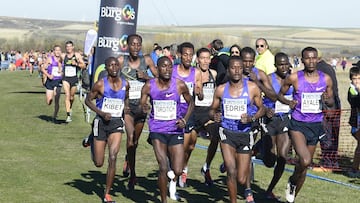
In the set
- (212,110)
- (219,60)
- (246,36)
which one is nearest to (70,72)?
(219,60)

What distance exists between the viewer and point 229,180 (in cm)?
819

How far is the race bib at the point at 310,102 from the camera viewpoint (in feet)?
28.9

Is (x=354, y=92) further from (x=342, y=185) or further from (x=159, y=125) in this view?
(x=159, y=125)

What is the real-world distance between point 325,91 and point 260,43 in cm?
308

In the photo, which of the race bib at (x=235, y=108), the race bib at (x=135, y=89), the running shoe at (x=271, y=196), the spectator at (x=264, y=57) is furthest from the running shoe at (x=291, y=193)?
the spectator at (x=264, y=57)

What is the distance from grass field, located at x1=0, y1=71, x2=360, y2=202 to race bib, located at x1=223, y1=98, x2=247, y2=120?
→ 180cm

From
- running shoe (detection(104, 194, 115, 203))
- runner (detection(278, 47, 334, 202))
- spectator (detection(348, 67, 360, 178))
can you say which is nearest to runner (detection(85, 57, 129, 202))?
running shoe (detection(104, 194, 115, 203))

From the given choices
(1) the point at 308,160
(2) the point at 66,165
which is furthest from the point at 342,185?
(2) the point at 66,165

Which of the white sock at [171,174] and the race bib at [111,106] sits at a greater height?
the race bib at [111,106]

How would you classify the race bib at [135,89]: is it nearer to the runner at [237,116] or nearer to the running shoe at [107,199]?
the running shoe at [107,199]

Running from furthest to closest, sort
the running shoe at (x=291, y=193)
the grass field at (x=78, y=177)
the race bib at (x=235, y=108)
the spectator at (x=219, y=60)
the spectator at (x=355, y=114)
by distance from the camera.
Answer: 1. the spectator at (x=355, y=114)
2. the spectator at (x=219, y=60)
3. the grass field at (x=78, y=177)
4. the running shoe at (x=291, y=193)
5. the race bib at (x=235, y=108)

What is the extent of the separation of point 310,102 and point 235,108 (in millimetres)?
1155

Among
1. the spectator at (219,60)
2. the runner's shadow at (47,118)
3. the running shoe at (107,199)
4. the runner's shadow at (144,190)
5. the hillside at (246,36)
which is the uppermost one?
the hillside at (246,36)

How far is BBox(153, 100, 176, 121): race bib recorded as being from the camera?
8.64 m
